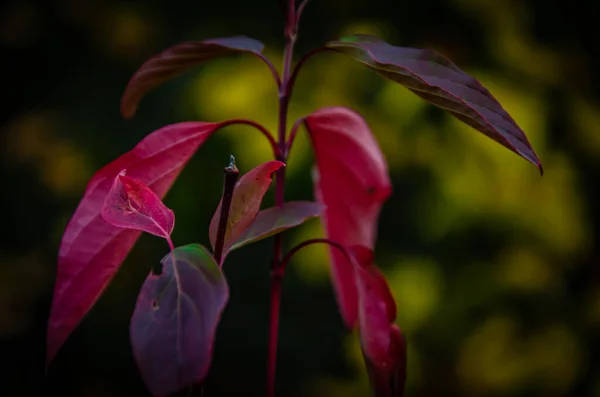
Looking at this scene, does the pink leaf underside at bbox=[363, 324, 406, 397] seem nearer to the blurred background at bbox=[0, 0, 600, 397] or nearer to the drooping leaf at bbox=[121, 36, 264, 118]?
the drooping leaf at bbox=[121, 36, 264, 118]

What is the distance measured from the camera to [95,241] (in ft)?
1.49

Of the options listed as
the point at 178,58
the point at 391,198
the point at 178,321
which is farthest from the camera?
the point at 391,198

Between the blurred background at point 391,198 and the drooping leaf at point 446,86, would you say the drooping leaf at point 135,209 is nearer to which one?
the drooping leaf at point 446,86

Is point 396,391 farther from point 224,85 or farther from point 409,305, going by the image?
point 224,85

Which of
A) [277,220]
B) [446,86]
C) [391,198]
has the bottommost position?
[391,198]

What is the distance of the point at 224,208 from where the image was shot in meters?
0.40

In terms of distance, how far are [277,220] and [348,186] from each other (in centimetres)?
14

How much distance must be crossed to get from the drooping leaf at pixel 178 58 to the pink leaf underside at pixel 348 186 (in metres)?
0.09

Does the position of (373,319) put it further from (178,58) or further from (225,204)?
(178,58)

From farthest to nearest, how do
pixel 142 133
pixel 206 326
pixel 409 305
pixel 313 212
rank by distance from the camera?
pixel 142 133
pixel 409 305
pixel 313 212
pixel 206 326

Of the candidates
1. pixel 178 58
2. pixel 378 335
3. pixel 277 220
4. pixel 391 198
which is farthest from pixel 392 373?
pixel 391 198

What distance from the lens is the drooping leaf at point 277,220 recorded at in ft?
1.53

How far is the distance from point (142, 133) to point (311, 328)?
2.07 ft

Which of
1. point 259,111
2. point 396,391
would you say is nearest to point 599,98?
point 259,111
